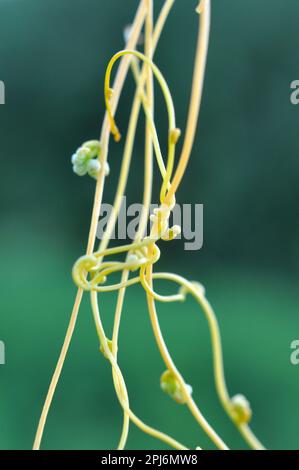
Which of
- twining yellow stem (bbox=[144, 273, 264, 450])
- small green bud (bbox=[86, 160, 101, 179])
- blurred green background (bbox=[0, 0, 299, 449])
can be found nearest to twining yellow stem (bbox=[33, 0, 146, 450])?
small green bud (bbox=[86, 160, 101, 179])

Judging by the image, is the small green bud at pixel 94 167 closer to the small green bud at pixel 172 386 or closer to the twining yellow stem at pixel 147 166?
the twining yellow stem at pixel 147 166

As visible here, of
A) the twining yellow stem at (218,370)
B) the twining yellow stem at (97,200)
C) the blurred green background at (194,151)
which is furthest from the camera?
the blurred green background at (194,151)

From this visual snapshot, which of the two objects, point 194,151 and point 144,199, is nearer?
point 144,199

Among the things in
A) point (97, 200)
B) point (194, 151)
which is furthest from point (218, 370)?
point (194, 151)

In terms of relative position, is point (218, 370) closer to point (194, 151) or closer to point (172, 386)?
point (172, 386)

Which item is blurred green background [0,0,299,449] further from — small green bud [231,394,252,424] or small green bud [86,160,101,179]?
small green bud [231,394,252,424]

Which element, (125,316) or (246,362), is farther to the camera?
(125,316)

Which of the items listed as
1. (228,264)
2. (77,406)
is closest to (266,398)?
(77,406)

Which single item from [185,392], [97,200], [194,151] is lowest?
[185,392]

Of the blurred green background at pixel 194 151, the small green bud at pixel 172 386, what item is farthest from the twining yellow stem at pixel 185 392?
the blurred green background at pixel 194 151

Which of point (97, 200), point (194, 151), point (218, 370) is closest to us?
point (218, 370)
